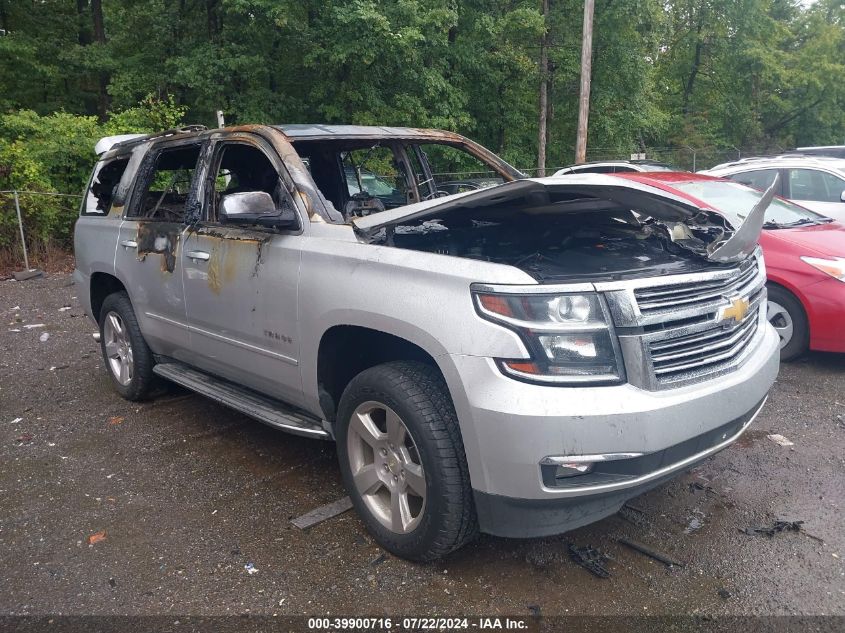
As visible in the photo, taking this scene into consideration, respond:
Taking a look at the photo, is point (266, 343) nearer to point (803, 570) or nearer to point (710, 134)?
point (803, 570)

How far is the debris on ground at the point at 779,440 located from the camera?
4.30m

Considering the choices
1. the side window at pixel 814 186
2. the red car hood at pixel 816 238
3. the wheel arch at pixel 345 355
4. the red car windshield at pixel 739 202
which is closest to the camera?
the wheel arch at pixel 345 355

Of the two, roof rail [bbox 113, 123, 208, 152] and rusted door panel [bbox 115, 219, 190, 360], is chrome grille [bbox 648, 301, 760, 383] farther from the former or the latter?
roof rail [bbox 113, 123, 208, 152]

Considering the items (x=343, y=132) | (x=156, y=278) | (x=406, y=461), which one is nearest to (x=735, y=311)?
(x=406, y=461)

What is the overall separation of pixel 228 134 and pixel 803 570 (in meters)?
3.76

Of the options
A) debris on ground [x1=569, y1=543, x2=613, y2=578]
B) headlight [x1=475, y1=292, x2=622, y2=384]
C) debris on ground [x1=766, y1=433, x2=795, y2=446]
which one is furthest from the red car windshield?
headlight [x1=475, y1=292, x2=622, y2=384]

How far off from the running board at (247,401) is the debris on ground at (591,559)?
130 centimetres

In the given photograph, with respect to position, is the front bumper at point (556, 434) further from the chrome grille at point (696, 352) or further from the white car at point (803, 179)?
the white car at point (803, 179)

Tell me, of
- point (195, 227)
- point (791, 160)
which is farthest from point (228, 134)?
point (791, 160)

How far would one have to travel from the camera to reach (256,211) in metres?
3.48

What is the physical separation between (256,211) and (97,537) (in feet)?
5.87

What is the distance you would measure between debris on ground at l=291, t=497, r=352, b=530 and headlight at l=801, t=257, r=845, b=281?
169 inches

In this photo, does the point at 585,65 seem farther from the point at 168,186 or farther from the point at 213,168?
the point at 213,168

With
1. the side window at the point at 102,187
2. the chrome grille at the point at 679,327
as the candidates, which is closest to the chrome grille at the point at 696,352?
the chrome grille at the point at 679,327
